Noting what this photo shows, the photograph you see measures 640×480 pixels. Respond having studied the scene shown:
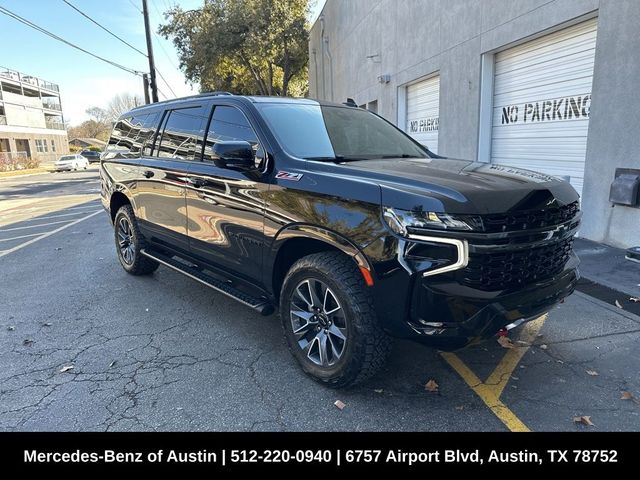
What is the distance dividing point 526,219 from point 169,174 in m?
3.28

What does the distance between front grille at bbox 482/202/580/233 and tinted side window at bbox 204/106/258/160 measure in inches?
72.9

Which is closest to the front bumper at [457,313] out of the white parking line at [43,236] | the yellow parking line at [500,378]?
the yellow parking line at [500,378]

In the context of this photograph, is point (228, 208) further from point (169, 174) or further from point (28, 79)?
point (28, 79)

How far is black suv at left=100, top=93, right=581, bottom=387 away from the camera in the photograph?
8.23 ft

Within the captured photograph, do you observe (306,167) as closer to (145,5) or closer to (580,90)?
(580,90)

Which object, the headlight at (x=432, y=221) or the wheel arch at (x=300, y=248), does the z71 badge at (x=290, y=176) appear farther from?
the headlight at (x=432, y=221)

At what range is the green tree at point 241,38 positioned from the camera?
84.1 ft

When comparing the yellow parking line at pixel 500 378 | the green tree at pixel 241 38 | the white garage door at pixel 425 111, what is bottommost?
the yellow parking line at pixel 500 378

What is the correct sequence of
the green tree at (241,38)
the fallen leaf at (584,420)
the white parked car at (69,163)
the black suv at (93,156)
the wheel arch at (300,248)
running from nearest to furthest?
the fallen leaf at (584,420)
the wheel arch at (300,248)
the black suv at (93,156)
the green tree at (241,38)
the white parked car at (69,163)

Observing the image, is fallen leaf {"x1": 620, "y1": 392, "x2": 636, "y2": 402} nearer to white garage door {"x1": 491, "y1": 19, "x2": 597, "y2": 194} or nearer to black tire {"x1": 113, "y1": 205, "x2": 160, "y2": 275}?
white garage door {"x1": 491, "y1": 19, "x2": 597, "y2": 194}

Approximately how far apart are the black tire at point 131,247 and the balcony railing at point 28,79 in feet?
173

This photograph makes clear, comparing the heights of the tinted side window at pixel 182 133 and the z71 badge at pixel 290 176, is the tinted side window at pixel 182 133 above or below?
above
